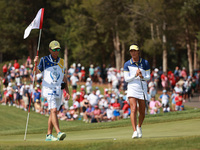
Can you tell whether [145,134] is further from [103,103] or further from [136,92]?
[103,103]

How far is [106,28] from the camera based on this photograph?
48.6 metres

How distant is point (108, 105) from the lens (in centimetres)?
2486

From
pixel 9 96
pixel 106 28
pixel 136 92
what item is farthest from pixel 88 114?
pixel 106 28

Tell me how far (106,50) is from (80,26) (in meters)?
8.09

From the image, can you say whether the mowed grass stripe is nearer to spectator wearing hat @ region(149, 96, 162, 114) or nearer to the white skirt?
the white skirt

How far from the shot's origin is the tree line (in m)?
40.3

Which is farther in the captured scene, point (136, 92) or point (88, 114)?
point (88, 114)

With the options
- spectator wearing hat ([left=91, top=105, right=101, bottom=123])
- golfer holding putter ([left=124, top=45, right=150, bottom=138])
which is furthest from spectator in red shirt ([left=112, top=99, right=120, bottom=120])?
golfer holding putter ([left=124, top=45, right=150, bottom=138])

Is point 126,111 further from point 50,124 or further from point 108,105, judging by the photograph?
point 50,124

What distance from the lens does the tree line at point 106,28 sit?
40.3m

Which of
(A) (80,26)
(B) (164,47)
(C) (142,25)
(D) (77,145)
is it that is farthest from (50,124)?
(A) (80,26)

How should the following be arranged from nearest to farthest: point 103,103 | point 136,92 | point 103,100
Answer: point 136,92
point 103,103
point 103,100

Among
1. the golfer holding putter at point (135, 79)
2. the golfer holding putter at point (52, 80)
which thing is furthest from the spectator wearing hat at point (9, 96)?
the golfer holding putter at point (135, 79)

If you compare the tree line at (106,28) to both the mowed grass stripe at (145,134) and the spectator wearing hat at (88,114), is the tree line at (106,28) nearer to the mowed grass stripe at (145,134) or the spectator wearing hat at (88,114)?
the spectator wearing hat at (88,114)
